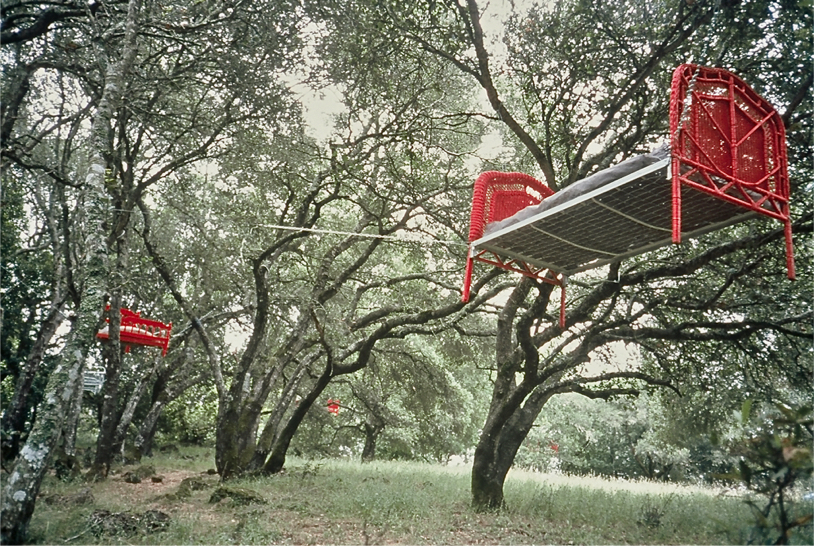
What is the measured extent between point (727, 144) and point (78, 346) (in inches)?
298

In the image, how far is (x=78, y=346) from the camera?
21.3 feet

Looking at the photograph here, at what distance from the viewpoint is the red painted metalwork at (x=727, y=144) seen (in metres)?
4.46

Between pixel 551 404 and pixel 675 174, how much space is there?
1387 inches

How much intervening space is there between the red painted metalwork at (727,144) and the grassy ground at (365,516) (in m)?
3.29

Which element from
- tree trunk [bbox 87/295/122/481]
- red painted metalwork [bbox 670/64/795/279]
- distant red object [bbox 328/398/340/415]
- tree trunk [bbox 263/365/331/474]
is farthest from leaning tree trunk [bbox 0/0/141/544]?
distant red object [bbox 328/398/340/415]

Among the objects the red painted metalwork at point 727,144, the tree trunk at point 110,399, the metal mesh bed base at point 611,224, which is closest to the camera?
the red painted metalwork at point 727,144

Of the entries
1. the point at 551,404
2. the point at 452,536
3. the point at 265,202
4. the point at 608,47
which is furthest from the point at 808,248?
the point at 551,404

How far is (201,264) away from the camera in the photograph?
40.9 ft

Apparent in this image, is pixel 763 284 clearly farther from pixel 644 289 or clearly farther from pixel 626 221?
pixel 626 221

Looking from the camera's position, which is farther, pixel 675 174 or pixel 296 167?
pixel 296 167

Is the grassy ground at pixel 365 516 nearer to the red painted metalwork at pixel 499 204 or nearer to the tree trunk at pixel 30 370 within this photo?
the tree trunk at pixel 30 370

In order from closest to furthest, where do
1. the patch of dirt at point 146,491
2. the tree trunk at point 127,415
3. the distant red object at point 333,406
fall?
the patch of dirt at point 146,491 < the tree trunk at point 127,415 < the distant red object at point 333,406

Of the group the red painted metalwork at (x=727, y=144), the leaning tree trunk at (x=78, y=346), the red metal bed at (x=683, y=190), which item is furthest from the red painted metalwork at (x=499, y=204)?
the leaning tree trunk at (x=78, y=346)

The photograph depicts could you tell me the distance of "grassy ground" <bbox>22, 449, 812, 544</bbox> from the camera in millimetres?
7199
